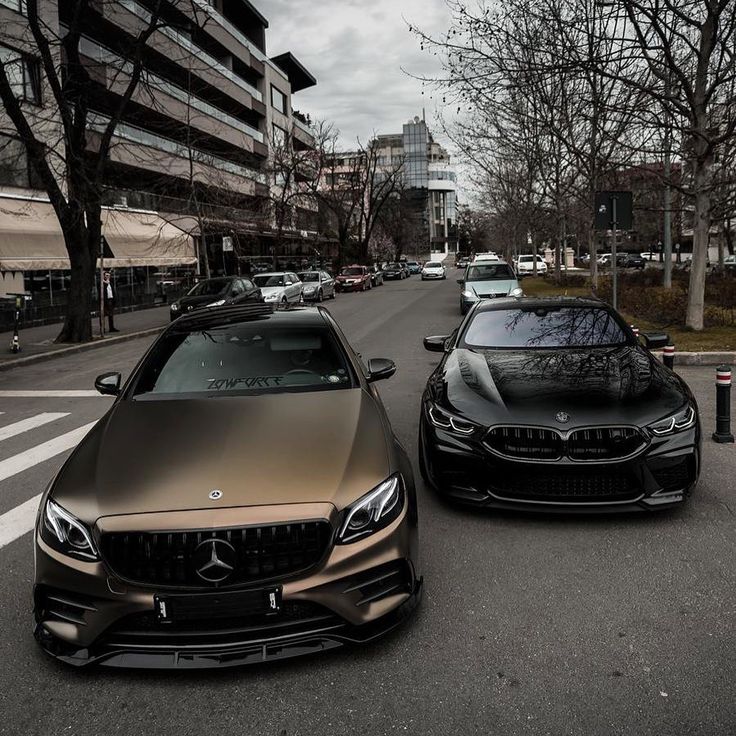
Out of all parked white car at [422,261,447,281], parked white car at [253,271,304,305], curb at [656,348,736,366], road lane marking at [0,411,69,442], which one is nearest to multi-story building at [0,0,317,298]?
parked white car at [253,271,304,305]

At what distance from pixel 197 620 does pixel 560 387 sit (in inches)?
124

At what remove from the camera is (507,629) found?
138 inches

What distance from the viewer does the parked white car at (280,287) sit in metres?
28.2

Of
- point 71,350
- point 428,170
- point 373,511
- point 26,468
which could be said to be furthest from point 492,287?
point 428,170

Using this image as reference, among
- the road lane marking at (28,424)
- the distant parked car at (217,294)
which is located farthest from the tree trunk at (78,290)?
the road lane marking at (28,424)

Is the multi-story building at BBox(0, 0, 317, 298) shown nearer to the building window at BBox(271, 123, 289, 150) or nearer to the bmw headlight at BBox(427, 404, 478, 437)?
the building window at BBox(271, 123, 289, 150)

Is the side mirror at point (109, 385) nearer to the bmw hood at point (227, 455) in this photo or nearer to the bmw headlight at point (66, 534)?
the bmw hood at point (227, 455)

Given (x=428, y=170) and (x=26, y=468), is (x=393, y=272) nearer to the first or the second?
(x=26, y=468)

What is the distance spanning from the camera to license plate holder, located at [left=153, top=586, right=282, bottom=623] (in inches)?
116

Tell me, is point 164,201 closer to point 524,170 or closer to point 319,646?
point 524,170

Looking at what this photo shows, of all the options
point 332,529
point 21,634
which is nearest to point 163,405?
point 21,634

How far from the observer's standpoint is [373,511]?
128 inches

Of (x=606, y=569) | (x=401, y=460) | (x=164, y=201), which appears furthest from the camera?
(x=164, y=201)

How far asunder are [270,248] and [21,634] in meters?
53.7
